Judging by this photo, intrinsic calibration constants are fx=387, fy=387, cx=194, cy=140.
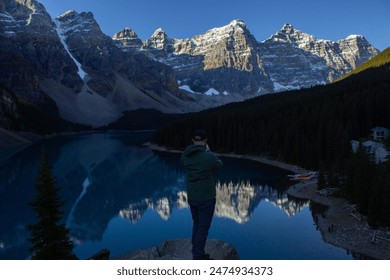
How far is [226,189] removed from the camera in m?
58.8

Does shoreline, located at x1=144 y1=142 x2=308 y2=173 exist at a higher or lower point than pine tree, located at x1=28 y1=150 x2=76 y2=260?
higher

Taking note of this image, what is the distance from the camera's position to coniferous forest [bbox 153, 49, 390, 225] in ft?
141

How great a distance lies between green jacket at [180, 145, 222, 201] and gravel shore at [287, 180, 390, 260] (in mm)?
22834

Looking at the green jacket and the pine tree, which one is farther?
the pine tree

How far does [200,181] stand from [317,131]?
7469cm

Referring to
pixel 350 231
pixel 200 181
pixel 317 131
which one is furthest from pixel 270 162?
pixel 200 181

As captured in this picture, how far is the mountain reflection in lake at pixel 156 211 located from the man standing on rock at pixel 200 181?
20.1 m

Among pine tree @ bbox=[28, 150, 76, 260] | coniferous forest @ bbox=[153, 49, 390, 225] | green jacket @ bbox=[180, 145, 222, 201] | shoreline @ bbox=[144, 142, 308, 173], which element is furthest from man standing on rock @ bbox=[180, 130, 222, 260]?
shoreline @ bbox=[144, 142, 308, 173]

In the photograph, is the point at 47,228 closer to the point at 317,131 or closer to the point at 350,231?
the point at 350,231

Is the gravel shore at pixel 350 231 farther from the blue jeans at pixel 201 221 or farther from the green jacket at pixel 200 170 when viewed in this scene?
the green jacket at pixel 200 170

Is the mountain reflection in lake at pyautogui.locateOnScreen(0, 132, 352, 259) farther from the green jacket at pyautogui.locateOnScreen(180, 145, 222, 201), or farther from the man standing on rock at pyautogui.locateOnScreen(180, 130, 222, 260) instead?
the green jacket at pyautogui.locateOnScreen(180, 145, 222, 201)

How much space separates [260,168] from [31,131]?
435 ft

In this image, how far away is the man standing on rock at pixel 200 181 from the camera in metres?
9.50

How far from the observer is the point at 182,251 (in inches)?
503
